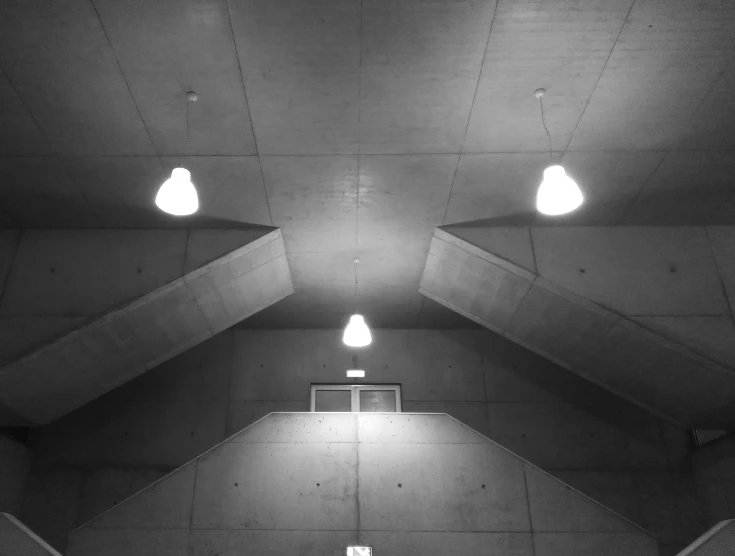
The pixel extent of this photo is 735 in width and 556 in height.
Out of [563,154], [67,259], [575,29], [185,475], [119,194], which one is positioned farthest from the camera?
[185,475]

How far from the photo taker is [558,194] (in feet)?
15.1

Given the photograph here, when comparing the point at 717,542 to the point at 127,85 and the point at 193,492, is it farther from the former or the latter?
the point at 127,85

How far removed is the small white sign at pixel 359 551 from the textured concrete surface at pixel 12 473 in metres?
5.10

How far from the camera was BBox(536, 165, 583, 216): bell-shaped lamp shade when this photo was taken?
4578 mm

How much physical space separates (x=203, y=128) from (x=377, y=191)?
207cm

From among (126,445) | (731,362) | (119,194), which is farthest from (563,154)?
(126,445)

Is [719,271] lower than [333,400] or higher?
higher

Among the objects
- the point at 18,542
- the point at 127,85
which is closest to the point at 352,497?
the point at 18,542

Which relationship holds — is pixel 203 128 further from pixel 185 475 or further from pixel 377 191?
pixel 185 475

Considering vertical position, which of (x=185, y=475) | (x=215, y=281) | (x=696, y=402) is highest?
(x=215, y=281)

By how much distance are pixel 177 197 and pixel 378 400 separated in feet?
21.6

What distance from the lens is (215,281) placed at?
293 inches

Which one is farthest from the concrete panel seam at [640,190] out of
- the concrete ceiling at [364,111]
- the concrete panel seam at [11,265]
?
the concrete panel seam at [11,265]

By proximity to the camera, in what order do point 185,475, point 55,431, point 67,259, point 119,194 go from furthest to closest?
point 55,431
point 185,475
point 67,259
point 119,194
